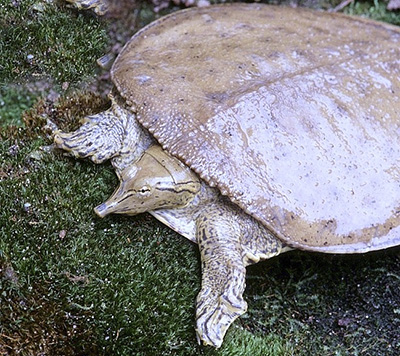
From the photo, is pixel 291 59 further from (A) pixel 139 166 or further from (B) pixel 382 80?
(A) pixel 139 166

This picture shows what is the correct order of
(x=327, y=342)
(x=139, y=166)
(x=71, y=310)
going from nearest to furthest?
1. (x=71, y=310)
2. (x=139, y=166)
3. (x=327, y=342)

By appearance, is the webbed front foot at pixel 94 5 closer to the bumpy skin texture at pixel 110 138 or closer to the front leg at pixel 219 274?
the bumpy skin texture at pixel 110 138

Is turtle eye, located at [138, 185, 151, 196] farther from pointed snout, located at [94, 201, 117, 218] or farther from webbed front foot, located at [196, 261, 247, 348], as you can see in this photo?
webbed front foot, located at [196, 261, 247, 348]

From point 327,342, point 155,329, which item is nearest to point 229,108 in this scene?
point 155,329

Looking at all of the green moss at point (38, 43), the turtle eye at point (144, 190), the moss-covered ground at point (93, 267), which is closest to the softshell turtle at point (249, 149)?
the turtle eye at point (144, 190)

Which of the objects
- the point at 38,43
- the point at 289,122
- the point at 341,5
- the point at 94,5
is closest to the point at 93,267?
the point at 289,122
